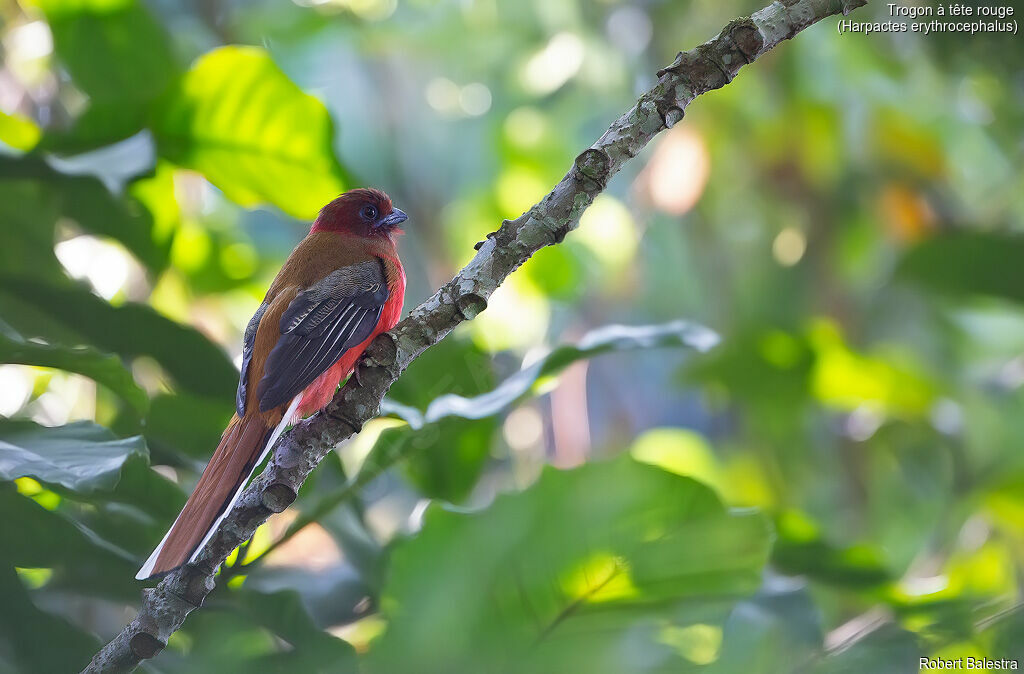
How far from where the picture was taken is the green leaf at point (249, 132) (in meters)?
2.23

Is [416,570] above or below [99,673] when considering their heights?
above

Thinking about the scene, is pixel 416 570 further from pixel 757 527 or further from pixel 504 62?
pixel 504 62

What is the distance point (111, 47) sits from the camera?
247cm

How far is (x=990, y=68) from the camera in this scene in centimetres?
337

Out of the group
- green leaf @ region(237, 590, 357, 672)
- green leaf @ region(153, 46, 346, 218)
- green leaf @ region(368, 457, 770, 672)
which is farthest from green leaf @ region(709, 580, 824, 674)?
green leaf @ region(153, 46, 346, 218)

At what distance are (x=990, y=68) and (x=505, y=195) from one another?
73.0 inches

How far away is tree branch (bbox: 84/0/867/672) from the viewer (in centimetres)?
131

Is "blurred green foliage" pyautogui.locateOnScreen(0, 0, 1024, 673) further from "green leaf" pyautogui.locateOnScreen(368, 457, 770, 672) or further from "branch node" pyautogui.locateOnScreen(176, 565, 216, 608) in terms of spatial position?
"branch node" pyautogui.locateOnScreen(176, 565, 216, 608)

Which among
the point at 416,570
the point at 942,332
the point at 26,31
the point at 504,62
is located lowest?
the point at 416,570

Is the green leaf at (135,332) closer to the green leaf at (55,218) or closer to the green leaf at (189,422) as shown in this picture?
the green leaf at (189,422)

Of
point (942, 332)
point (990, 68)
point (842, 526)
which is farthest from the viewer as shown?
point (942, 332)

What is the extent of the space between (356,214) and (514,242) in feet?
3.08

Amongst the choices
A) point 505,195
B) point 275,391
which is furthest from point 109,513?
point 505,195

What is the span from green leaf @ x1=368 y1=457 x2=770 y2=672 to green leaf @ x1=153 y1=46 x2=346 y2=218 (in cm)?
105
